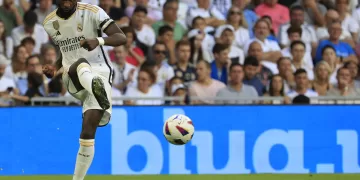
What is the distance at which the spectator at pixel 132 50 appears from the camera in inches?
569

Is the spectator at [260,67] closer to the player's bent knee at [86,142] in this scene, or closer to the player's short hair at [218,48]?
the player's short hair at [218,48]

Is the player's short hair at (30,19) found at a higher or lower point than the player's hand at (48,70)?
higher

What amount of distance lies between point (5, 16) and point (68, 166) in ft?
10.1

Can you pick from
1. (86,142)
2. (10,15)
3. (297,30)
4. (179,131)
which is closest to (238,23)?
(297,30)

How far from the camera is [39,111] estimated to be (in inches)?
515

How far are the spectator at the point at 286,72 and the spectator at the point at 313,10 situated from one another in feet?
5.18

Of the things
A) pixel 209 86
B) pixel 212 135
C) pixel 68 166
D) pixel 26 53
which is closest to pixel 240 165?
pixel 212 135

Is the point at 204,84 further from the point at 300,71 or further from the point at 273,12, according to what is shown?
the point at 273,12

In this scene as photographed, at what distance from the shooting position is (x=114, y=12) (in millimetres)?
14945

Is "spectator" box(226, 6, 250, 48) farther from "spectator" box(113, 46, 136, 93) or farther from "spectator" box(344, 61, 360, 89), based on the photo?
"spectator" box(113, 46, 136, 93)

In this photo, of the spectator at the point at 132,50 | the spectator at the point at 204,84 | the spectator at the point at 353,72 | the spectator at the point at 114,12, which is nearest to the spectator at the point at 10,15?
the spectator at the point at 114,12

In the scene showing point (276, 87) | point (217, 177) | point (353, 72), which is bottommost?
point (217, 177)

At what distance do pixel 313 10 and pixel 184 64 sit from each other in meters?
2.93

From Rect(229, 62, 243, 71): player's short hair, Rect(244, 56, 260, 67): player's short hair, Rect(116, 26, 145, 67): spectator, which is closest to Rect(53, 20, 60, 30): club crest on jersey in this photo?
Rect(116, 26, 145, 67): spectator
